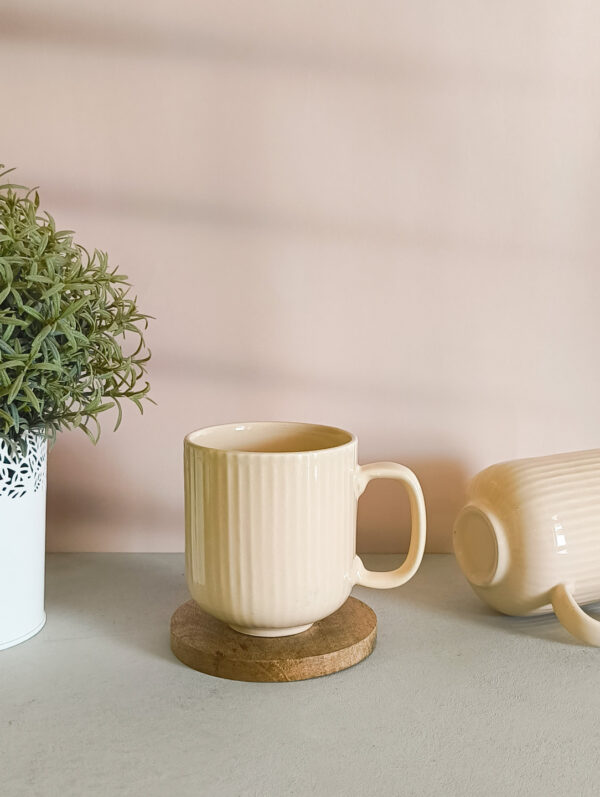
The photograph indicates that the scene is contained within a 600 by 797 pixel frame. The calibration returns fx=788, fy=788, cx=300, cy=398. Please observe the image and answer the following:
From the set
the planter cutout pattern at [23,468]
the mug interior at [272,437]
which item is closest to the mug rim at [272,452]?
the mug interior at [272,437]

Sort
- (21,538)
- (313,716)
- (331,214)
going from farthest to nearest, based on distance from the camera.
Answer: (331,214) < (21,538) < (313,716)

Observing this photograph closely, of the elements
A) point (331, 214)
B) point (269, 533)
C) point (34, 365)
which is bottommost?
point (269, 533)

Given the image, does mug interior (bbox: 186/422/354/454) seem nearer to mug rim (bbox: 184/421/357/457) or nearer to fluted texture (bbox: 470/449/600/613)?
mug rim (bbox: 184/421/357/457)

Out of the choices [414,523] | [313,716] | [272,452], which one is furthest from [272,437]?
[313,716]

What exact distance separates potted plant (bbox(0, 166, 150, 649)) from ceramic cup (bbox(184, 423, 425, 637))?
0.11 metres

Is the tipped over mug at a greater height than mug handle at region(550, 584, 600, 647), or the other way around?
the tipped over mug

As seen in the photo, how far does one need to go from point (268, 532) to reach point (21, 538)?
0.20 m

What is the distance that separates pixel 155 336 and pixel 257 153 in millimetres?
210

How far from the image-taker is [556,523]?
63 centimetres

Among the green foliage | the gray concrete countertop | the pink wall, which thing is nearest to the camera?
the gray concrete countertop

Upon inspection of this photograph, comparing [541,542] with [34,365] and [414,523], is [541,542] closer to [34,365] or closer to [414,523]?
[414,523]

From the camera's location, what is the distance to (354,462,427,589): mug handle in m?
0.62

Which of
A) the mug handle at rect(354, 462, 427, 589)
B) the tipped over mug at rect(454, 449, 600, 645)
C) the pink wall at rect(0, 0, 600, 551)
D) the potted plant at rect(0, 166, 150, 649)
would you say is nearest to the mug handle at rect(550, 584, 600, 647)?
the tipped over mug at rect(454, 449, 600, 645)

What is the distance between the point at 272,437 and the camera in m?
0.68
